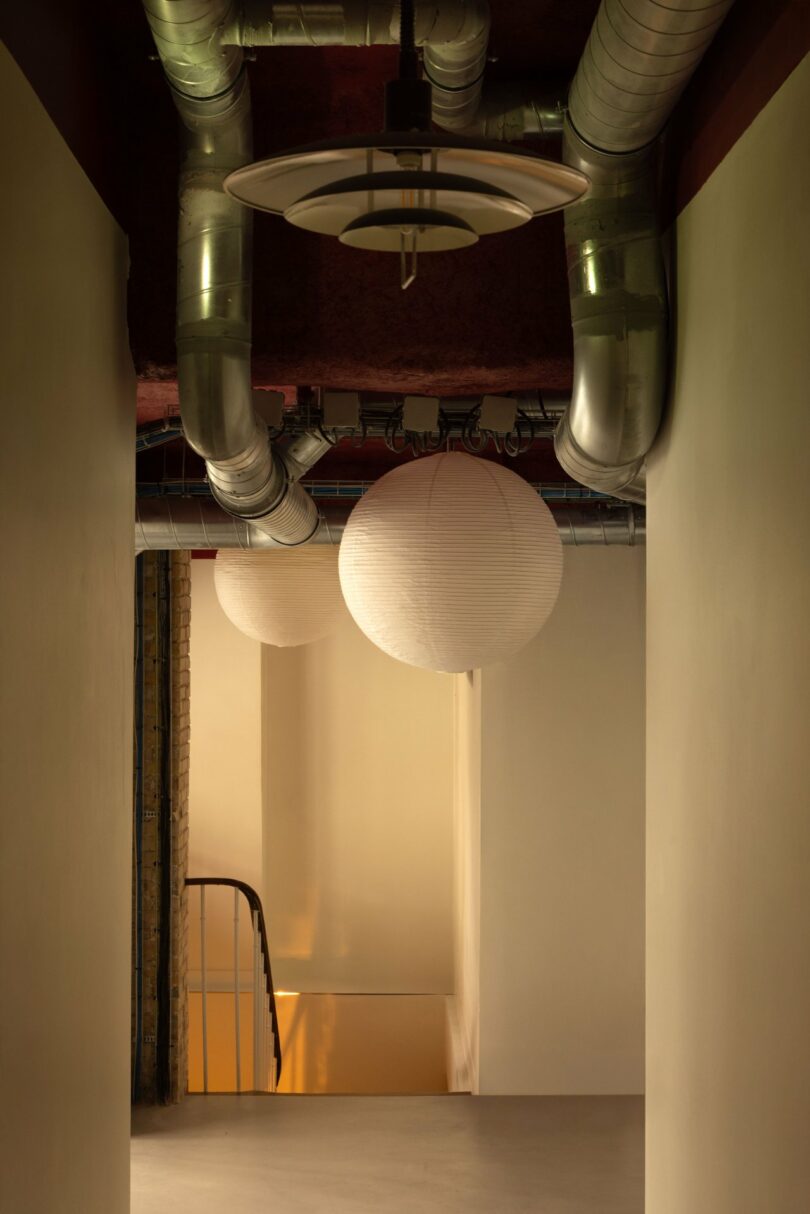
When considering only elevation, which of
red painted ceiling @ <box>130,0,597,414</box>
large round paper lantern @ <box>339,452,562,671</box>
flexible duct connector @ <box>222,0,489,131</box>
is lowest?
large round paper lantern @ <box>339,452,562,671</box>

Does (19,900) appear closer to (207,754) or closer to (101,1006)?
(101,1006)

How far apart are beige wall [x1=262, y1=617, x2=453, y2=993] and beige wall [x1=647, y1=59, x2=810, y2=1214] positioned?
6432 mm

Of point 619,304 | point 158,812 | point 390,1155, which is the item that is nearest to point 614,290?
point 619,304

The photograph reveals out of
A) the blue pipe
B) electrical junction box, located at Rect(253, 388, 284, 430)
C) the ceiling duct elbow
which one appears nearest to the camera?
the ceiling duct elbow

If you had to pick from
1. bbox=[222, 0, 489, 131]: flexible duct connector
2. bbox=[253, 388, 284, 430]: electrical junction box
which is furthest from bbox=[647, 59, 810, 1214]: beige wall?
bbox=[253, 388, 284, 430]: electrical junction box

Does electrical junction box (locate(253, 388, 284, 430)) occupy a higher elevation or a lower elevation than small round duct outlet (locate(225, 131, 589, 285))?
higher

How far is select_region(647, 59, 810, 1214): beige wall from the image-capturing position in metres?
2.05

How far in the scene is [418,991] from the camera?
9.41 metres

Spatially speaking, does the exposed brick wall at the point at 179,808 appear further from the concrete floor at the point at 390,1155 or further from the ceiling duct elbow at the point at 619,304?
the ceiling duct elbow at the point at 619,304

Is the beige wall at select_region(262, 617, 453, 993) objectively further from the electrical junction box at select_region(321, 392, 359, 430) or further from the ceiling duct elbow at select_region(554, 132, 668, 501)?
the ceiling duct elbow at select_region(554, 132, 668, 501)

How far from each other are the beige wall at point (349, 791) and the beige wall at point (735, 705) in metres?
6.43

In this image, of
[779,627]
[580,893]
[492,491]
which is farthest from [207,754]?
[779,627]

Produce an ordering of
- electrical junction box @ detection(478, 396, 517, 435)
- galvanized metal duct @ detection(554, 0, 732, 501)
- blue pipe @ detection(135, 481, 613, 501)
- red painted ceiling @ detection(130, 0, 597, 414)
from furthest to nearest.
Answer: blue pipe @ detection(135, 481, 613, 501) < electrical junction box @ detection(478, 396, 517, 435) < red painted ceiling @ detection(130, 0, 597, 414) < galvanized metal duct @ detection(554, 0, 732, 501)

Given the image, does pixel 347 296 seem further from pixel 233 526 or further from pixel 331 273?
pixel 233 526
